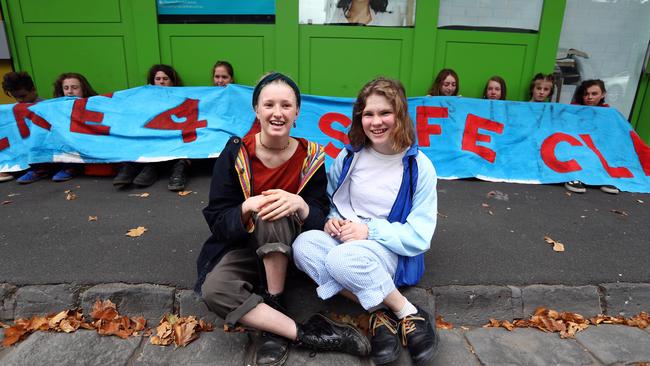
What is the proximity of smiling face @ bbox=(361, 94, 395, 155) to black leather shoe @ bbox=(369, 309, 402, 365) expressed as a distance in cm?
93

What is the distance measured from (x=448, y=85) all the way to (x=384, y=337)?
12.4ft

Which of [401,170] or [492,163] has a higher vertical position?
[401,170]

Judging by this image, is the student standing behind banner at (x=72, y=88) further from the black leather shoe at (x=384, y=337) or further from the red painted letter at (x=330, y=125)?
the black leather shoe at (x=384, y=337)

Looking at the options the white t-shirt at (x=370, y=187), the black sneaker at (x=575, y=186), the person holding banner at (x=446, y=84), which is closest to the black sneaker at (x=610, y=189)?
the black sneaker at (x=575, y=186)

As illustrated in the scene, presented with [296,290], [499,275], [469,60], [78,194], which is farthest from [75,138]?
[469,60]

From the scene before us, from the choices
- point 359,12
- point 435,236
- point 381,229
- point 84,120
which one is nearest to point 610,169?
point 435,236

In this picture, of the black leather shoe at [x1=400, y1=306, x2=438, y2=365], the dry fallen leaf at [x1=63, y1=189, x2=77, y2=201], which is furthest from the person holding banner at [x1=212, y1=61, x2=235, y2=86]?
the black leather shoe at [x1=400, y1=306, x2=438, y2=365]

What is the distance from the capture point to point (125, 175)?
384cm

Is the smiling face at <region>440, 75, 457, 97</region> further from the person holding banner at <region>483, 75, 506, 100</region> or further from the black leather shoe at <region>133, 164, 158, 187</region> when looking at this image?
the black leather shoe at <region>133, 164, 158, 187</region>

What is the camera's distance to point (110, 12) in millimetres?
4789

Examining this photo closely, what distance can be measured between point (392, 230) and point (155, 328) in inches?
59.3

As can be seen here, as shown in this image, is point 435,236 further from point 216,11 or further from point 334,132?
point 216,11

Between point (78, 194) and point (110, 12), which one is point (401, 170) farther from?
point (110, 12)

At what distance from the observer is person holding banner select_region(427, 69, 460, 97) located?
475 centimetres
